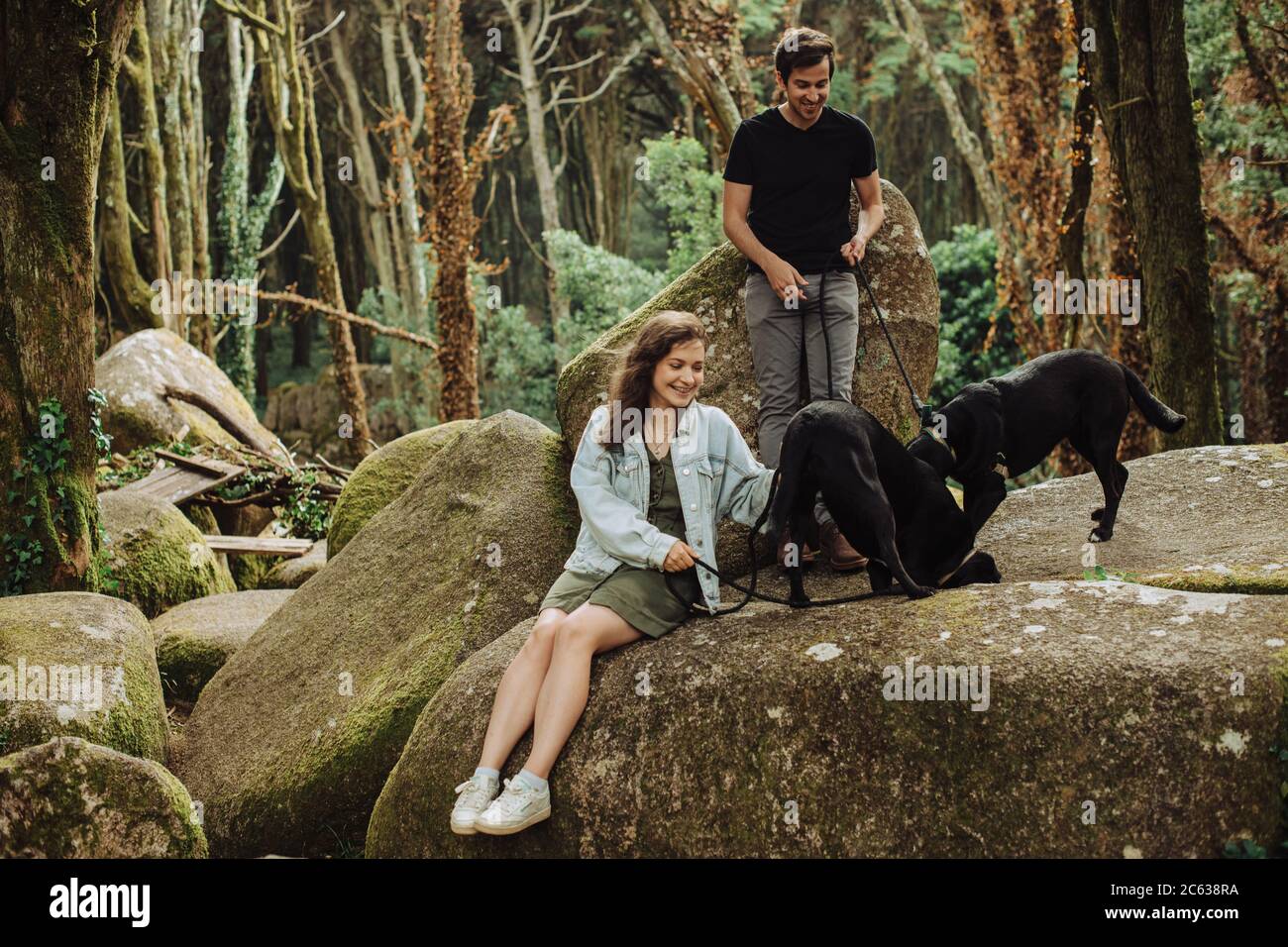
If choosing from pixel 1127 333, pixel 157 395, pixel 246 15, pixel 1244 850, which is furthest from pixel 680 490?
pixel 246 15

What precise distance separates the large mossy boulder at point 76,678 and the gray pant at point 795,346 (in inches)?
132

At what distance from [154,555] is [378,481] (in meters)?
1.95

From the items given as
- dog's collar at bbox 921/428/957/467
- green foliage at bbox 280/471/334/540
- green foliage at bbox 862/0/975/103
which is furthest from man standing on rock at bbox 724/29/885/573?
green foliage at bbox 862/0/975/103

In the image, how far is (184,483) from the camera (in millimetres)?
12523

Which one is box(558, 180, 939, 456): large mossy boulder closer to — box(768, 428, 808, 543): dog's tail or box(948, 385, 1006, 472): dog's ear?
box(948, 385, 1006, 472): dog's ear

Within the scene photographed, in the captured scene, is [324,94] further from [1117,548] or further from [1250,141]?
[1117,548]

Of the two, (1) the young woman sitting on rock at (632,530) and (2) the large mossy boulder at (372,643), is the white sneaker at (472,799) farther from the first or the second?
(2) the large mossy boulder at (372,643)

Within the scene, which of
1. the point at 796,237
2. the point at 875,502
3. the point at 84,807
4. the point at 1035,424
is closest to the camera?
the point at 84,807

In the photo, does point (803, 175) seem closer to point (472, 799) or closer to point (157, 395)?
point (472, 799)

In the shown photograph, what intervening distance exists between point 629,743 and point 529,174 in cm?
3172

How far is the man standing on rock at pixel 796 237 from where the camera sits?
5910 mm

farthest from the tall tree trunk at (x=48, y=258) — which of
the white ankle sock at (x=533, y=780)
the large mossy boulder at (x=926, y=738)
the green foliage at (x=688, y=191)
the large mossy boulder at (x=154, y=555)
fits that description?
the green foliage at (x=688, y=191)

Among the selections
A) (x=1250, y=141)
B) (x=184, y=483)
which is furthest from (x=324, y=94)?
(x=1250, y=141)

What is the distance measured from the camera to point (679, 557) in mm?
4688
